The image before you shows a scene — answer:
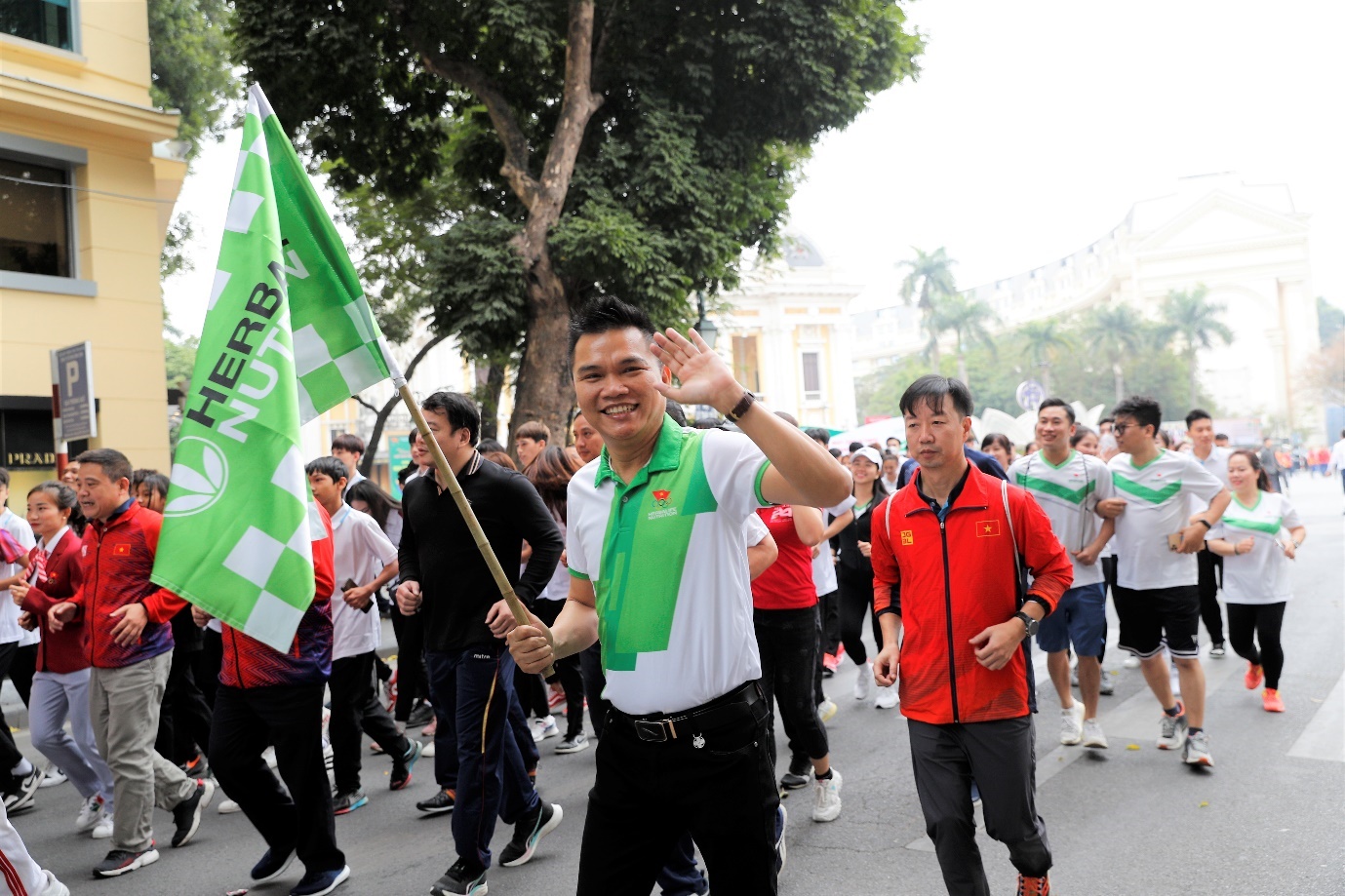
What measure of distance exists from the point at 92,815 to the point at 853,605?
5332mm

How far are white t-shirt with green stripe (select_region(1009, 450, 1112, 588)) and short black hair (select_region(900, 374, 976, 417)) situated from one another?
2.70m

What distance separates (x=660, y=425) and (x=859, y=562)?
5609mm

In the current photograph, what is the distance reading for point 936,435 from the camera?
13.0 feet

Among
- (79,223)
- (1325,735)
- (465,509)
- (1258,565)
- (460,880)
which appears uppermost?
(79,223)

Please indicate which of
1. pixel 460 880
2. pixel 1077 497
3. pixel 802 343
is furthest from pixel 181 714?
pixel 802 343

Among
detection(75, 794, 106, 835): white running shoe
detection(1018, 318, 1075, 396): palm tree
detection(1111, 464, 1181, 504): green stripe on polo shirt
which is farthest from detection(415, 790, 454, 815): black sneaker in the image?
detection(1018, 318, 1075, 396): palm tree

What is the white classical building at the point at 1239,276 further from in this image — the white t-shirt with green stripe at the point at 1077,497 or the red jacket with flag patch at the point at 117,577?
the red jacket with flag patch at the point at 117,577

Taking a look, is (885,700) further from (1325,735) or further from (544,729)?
(1325,735)

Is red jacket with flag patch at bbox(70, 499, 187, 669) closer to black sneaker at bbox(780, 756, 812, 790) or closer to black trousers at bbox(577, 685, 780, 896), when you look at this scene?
black sneaker at bbox(780, 756, 812, 790)

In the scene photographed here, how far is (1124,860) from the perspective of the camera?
4.81m

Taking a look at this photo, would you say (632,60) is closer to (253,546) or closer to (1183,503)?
(1183,503)

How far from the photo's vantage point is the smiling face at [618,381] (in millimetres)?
2801

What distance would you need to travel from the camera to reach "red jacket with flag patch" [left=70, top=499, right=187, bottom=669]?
546 centimetres

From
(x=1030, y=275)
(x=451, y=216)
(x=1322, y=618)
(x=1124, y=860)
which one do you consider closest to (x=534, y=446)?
(x=1124, y=860)
